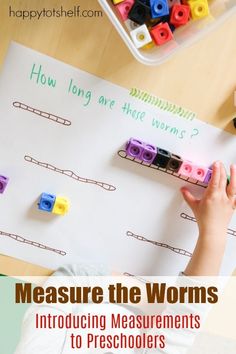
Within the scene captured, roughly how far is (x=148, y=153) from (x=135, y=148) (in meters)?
0.02

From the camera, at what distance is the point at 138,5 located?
0.57 meters

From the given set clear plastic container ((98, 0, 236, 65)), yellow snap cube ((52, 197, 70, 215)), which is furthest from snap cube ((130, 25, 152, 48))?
yellow snap cube ((52, 197, 70, 215))

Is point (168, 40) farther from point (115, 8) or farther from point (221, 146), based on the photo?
point (221, 146)

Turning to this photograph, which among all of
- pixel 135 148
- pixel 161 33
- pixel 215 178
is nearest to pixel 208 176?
pixel 215 178

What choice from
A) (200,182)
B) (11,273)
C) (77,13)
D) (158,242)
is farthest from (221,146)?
(11,273)

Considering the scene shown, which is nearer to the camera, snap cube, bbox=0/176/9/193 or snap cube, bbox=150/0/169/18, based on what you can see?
snap cube, bbox=150/0/169/18

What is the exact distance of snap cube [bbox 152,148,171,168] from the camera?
66cm

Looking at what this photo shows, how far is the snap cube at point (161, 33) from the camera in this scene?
23.1 inches

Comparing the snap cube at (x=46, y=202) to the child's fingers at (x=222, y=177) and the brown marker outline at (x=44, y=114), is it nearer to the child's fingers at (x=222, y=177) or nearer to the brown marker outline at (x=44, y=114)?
the brown marker outline at (x=44, y=114)

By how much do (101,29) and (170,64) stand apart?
0.36 feet

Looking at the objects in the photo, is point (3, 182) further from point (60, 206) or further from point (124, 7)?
point (124, 7)

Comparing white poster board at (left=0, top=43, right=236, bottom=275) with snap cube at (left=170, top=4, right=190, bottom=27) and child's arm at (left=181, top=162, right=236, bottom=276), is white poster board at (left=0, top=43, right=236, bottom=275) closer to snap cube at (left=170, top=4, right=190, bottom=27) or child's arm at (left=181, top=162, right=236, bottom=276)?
child's arm at (left=181, top=162, right=236, bottom=276)

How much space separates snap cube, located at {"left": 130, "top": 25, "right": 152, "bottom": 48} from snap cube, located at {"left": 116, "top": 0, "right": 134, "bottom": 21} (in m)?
0.02

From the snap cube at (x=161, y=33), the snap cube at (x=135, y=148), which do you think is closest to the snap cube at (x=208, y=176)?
the snap cube at (x=135, y=148)
